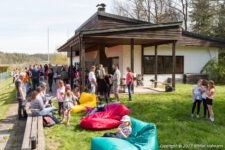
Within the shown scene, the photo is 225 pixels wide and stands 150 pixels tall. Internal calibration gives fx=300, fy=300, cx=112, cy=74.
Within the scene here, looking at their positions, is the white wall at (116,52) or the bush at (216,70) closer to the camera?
the white wall at (116,52)

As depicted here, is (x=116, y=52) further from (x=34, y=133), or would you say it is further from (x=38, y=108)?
(x=34, y=133)

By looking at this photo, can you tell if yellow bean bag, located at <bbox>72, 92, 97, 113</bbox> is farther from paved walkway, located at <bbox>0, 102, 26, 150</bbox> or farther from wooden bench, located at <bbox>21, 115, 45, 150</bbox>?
wooden bench, located at <bbox>21, 115, 45, 150</bbox>

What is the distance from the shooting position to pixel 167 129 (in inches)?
349

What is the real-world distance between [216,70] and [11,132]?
18.9 metres

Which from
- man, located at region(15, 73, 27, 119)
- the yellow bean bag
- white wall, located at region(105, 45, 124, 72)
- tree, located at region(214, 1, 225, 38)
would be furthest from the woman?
tree, located at region(214, 1, 225, 38)

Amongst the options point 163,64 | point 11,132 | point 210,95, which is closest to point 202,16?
point 163,64

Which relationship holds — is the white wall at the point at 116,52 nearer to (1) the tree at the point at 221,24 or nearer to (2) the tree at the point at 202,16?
(1) the tree at the point at 221,24

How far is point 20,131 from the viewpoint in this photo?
31.3 feet

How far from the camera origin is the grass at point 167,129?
761 cm

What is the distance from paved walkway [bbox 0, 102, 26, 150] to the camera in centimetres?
818

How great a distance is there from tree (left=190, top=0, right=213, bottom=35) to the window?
16900mm

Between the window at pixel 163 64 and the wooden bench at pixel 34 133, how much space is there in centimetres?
1418

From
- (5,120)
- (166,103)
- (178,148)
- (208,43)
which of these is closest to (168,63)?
(208,43)

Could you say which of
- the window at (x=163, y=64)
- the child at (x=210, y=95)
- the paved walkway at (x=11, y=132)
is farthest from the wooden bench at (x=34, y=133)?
the window at (x=163, y=64)
